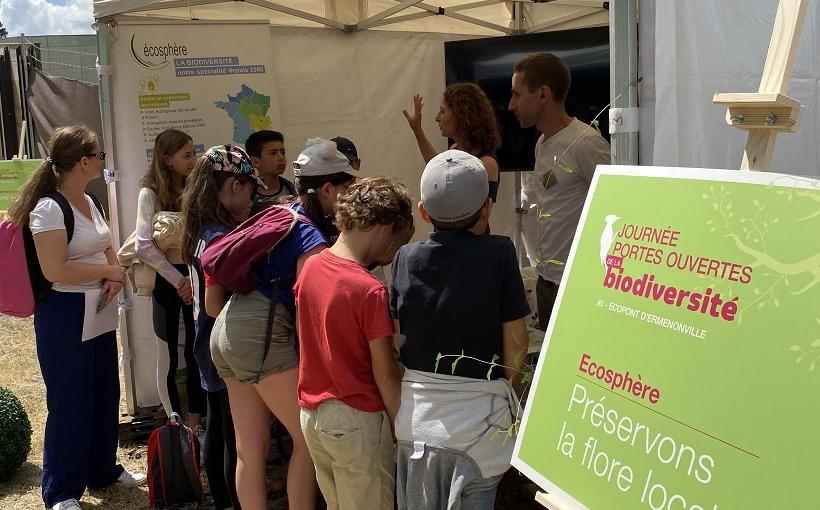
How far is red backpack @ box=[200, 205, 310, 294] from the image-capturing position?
248cm

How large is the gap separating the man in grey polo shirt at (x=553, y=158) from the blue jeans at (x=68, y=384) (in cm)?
198

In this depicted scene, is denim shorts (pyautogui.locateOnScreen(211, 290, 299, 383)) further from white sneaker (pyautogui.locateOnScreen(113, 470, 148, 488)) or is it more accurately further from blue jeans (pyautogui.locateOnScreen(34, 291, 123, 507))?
white sneaker (pyautogui.locateOnScreen(113, 470, 148, 488))

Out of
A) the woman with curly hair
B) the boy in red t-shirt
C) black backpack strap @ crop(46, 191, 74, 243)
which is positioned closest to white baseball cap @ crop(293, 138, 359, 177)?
the boy in red t-shirt

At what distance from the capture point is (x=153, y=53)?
4.53m

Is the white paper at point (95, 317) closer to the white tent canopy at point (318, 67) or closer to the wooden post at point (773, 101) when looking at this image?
the white tent canopy at point (318, 67)

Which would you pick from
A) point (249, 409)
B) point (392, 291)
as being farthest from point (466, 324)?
point (249, 409)

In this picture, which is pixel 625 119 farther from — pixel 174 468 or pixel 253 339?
pixel 174 468

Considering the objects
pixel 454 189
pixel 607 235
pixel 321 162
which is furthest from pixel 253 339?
pixel 607 235

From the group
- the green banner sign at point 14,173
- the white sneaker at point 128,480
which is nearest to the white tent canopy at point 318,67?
the white sneaker at point 128,480

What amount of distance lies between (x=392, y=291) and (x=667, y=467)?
0.96 m

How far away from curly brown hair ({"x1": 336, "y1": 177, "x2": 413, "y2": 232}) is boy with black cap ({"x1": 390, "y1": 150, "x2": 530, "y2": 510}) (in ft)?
0.62

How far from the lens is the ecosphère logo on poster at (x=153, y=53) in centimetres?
446

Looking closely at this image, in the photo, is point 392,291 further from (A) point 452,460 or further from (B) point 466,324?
(A) point 452,460

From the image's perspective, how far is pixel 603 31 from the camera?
4648 millimetres
